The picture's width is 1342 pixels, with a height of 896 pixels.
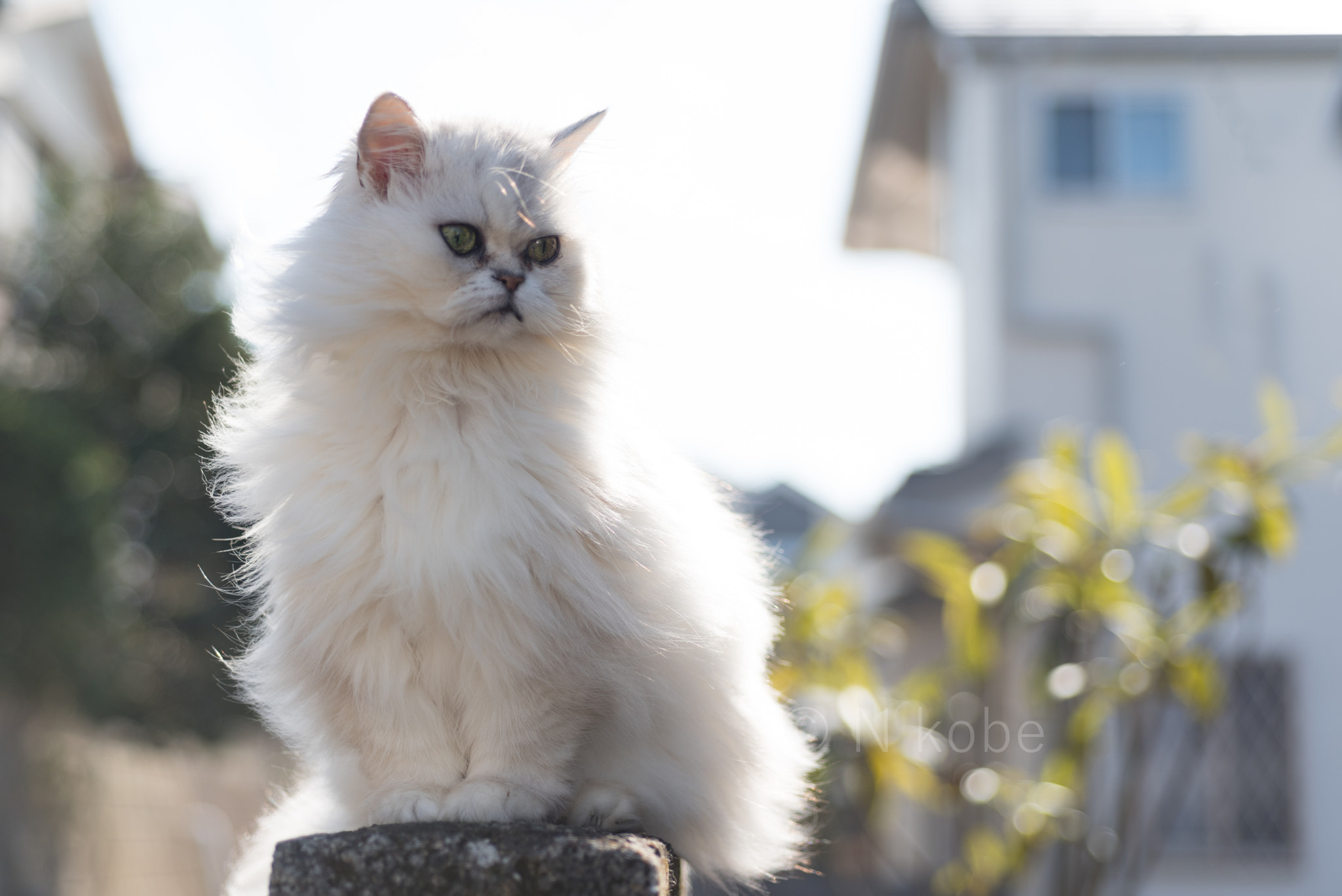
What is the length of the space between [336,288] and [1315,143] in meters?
5.84

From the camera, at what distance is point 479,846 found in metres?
1.03

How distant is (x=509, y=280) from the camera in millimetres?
1251

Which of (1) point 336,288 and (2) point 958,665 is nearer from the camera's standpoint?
(1) point 336,288

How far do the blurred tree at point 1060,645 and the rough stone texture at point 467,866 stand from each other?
186cm

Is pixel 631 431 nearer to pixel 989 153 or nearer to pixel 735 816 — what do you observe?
pixel 735 816

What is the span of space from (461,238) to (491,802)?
65cm

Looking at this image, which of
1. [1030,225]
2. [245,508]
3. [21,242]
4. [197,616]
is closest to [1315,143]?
[1030,225]

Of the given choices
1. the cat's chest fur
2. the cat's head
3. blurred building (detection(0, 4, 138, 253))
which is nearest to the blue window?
the cat's head

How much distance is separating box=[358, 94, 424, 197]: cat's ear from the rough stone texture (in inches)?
30.2

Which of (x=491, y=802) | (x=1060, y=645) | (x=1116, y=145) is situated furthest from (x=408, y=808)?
(x=1116, y=145)

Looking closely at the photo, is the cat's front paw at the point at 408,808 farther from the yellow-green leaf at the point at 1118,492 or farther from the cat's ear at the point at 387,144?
the yellow-green leaf at the point at 1118,492

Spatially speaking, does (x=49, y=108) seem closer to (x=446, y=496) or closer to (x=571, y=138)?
(x=571, y=138)

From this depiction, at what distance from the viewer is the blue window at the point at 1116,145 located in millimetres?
7164

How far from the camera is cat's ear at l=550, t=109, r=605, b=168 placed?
55.2 inches
